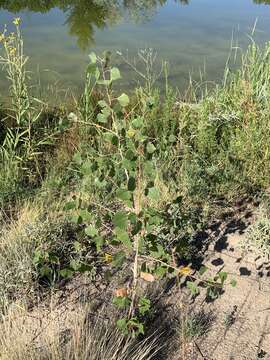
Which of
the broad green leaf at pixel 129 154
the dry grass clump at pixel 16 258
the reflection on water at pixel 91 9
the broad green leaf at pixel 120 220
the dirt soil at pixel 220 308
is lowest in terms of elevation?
the reflection on water at pixel 91 9

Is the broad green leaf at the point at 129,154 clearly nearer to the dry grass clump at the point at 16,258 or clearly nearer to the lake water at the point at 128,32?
the dry grass clump at the point at 16,258

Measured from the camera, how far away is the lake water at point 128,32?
752cm

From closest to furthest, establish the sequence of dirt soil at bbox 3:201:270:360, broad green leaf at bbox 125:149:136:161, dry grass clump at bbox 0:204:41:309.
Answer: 1. broad green leaf at bbox 125:149:136:161
2. dirt soil at bbox 3:201:270:360
3. dry grass clump at bbox 0:204:41:309

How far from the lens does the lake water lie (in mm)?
7516

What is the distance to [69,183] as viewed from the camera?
392cm

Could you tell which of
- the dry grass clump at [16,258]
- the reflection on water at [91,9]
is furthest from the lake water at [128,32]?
the dry grass clump at [16,258]

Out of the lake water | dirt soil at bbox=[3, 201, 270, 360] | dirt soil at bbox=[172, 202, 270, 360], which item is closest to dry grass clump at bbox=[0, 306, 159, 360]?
dirt soil at bbox=[3, 201, 270, 360]

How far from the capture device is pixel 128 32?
9.49 m

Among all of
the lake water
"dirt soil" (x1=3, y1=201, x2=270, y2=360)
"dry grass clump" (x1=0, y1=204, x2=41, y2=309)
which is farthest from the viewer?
the lake water

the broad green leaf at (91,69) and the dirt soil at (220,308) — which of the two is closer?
the broad green leaf at (91,69)

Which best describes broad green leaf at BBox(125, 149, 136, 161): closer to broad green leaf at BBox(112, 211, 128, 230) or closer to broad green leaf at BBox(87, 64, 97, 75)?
broad green leaf at BBox(112, 211, 128, 230)

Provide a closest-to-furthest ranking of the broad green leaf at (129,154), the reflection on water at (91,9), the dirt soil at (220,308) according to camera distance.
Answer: the broad green leaf at (129,154) → the dirt soil at (220,308) → the reflection on water at (91,9)

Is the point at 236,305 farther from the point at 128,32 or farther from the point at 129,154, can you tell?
the point at 128,32

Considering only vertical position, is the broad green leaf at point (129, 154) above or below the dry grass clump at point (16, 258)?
above
